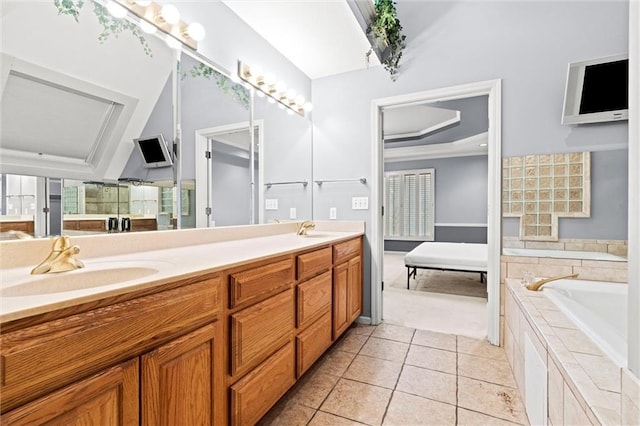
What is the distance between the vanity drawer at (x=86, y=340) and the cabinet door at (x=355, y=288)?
5.15ft

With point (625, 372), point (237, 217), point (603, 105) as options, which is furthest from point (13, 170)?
point (603, 105)

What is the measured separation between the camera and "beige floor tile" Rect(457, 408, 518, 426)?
4.73 feet

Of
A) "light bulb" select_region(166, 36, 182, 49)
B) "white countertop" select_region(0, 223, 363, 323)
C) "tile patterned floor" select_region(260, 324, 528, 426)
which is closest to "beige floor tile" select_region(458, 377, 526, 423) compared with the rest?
"tile patterned floor" select_region(260, 324, 528, 426)

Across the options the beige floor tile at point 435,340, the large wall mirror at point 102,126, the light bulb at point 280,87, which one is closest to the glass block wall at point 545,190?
the beige floor tile at point 435,340

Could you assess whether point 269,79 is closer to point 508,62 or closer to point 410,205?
point 508,62

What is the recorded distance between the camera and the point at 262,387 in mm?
1325

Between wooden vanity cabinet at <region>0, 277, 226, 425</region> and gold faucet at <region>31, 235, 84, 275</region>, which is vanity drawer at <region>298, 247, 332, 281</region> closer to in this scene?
wooden vanity cabinet at <region>0, 277, 226, 425</region>

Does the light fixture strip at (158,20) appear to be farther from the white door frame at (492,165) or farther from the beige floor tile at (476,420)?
the beige floor tile at (476,420)

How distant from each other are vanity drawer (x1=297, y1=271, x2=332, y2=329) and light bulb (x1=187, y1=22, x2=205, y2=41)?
60.9 inches

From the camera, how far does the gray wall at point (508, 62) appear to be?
2.05 metres

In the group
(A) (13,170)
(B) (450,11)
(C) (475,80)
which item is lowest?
(A) (13,170)

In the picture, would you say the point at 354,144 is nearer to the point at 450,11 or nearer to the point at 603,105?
the point at 450,11

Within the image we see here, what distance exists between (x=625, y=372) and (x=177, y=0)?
2.36 m

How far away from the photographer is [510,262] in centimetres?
222
